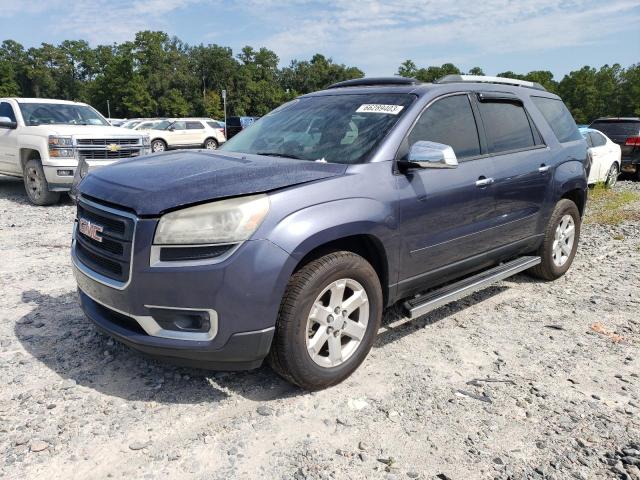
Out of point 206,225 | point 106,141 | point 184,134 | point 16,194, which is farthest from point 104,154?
point 184,134

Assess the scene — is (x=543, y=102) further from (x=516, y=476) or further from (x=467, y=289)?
(x=516, y=476)

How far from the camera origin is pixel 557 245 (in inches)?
203

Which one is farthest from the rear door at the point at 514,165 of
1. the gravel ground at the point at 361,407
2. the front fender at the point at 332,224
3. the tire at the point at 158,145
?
the tire at the point at 158,145

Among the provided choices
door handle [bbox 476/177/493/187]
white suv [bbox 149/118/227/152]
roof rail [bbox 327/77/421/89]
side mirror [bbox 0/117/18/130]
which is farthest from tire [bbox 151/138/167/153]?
door handle [bbox 476/177/493/187]

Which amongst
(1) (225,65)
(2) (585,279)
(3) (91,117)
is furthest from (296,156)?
(1) (225,65)

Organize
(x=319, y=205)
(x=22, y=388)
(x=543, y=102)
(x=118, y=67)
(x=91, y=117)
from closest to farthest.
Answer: (x=319, y=205) → (x=22, y=388) → (x=543, y=102) → (x=91, y=117) → (x=118, y=67)

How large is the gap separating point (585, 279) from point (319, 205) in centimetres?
379

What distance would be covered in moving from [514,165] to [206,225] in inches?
109

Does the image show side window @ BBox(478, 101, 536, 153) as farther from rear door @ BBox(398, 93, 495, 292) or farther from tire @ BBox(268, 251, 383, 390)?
tire @ BBox(268, 251, 383, 390)

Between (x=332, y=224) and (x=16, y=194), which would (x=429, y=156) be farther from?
(x=16, y=194)

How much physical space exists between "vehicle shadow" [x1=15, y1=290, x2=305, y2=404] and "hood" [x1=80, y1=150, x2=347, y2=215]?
102 centimetres

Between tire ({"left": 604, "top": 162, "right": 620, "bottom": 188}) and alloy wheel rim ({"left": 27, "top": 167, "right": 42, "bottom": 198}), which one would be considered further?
tire ({"left": 604, "top": 162, "right": 620, "bottom": 188})

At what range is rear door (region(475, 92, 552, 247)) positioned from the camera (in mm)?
4121

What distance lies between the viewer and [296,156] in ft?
11.5
